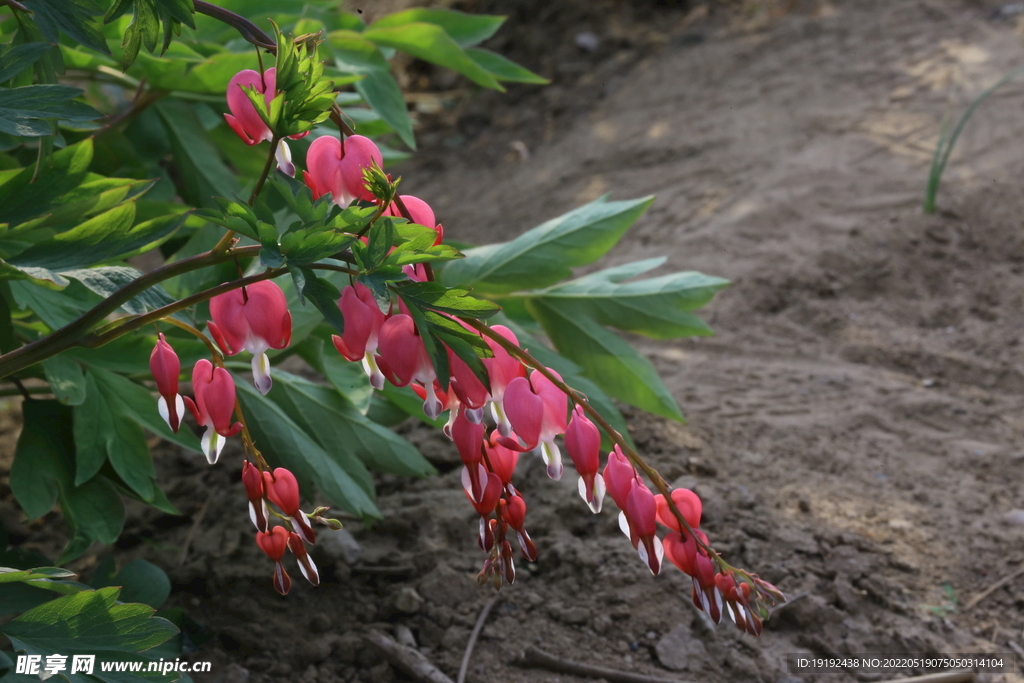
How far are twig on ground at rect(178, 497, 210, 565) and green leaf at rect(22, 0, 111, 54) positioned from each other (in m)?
1.07

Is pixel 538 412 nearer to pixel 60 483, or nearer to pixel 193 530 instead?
pixel 60 483

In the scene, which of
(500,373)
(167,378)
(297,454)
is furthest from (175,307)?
(297,454)

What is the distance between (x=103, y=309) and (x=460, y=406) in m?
0.32

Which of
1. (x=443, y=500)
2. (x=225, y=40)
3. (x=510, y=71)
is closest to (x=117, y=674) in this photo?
(x=443, y=500)

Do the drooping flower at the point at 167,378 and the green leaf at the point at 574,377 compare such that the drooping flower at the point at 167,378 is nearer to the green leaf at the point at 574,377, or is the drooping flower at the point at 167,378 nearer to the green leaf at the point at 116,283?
the green leaf at the point at 116,283

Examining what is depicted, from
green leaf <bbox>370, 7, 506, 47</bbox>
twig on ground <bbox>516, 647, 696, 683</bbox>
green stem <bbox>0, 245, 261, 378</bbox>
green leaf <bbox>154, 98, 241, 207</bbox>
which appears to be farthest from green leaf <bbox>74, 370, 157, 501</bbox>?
green leaf <bbox>370, 7, 506, 47</bbox>

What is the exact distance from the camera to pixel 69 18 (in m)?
0.79

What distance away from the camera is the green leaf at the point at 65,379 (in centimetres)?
106

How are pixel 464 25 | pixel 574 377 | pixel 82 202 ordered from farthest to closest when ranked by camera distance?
1. pixel 464 25
2. pixel 574 377
3. pixel 82 202

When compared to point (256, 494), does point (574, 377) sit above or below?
below

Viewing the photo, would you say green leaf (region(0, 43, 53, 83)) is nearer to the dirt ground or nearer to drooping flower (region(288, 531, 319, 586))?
drooping flower (region(288, 531, 319, 586))

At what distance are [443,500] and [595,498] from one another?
103 cm

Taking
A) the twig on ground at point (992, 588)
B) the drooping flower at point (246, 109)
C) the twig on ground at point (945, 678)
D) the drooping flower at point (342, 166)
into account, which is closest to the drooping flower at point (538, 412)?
the drooping flower at point (342, 166)

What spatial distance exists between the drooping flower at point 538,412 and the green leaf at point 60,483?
2.54 ft
